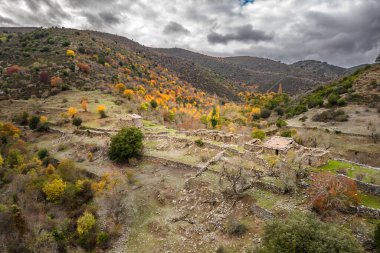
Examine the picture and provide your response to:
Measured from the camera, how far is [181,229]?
18.0m

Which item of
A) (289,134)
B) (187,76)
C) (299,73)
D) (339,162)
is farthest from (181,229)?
(299,73)

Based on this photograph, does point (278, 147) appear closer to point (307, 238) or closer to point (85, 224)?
point (307, 238)

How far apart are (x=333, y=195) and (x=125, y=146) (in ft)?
67.1

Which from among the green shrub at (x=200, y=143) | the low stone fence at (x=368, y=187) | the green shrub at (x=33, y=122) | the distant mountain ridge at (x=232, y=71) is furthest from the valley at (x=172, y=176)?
the distant mountain ridge at (x=232, y=71)

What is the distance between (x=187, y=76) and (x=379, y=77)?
7224 cm

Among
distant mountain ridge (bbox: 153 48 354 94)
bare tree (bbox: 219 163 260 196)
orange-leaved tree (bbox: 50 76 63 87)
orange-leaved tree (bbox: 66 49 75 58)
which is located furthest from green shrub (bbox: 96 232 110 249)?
distant mountain ridge (bbox: 153 48 354 94)

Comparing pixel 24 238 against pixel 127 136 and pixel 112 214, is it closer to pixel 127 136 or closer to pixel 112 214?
pixel 112 214

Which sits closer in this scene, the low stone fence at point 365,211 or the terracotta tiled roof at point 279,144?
the low stone fence at point 365,211

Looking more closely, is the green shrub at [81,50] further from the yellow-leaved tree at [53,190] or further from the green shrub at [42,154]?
the yellow-leaved tree at [53,190]

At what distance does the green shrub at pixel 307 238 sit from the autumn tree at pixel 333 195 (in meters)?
3.49

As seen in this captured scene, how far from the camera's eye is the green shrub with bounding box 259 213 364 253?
10023mm

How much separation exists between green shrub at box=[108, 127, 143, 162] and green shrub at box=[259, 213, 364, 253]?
64.5 feet

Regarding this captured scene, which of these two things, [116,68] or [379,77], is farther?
[116,68]

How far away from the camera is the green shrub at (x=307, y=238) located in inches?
395
